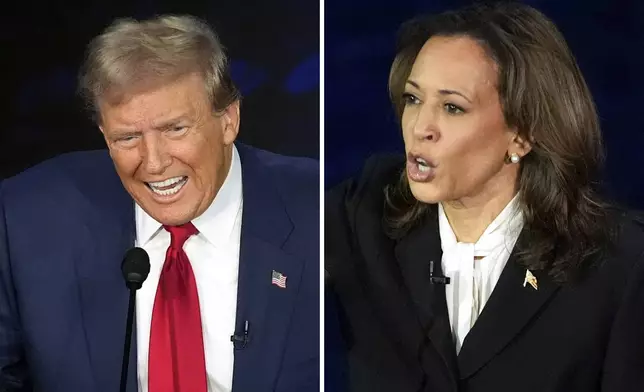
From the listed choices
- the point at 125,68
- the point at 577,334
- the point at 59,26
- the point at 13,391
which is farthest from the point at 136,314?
the point at 577,334

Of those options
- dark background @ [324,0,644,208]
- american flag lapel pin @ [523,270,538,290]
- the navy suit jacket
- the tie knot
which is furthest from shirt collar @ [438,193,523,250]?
the tie knot

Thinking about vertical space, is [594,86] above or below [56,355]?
above

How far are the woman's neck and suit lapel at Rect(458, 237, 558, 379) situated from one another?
0.11 m

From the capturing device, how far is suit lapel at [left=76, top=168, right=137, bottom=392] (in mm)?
2203

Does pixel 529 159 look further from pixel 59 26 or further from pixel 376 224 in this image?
pixel 59 26

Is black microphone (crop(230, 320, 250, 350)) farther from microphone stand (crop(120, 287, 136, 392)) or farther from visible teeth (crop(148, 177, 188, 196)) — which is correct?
visible teeth (crop(148, 177, 188, 196))

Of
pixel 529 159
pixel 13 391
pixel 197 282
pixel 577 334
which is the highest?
pixel 529 159

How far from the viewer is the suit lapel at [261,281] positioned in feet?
7.25

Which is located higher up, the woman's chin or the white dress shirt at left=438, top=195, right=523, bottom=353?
the woman's chin

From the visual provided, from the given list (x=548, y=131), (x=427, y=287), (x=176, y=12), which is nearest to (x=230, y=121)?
(x=176, y=12)

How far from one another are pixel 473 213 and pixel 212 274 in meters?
0.69

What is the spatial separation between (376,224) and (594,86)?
640 millimetres

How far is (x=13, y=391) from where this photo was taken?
2232 millimetres

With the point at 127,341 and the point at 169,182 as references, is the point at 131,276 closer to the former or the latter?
the point at 127,341
